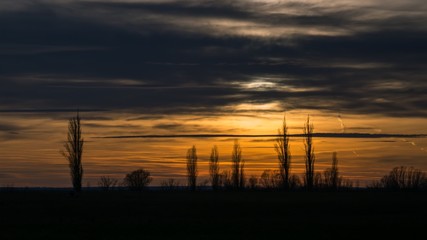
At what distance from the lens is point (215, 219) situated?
1933 inches

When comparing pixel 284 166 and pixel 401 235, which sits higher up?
pixel 284 166

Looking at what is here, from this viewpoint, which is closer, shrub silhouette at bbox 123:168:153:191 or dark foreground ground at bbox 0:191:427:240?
dark foreground ground at bbox 0:191:427:240

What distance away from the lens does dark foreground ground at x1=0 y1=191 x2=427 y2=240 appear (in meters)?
38.3

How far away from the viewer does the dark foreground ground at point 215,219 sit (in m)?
38.3

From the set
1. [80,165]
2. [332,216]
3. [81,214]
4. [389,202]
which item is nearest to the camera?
[332,216]

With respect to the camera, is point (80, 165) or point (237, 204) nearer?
point (237, 204)

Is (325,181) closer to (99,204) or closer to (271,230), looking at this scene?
(99,204)

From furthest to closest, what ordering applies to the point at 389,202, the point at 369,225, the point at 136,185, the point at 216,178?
the point at 136,185 → the point at 216,178 → the point at 389,202 → the point at 369,225

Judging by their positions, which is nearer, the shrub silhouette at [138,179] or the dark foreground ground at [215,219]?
the dark foreground ground at [215,219]

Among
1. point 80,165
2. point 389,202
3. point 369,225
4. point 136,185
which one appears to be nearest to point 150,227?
point 369,225

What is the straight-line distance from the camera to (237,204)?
210ft

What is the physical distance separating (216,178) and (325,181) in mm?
23238

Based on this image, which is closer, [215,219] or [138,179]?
[215,219]

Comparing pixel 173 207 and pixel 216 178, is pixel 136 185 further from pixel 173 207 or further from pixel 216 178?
pixel 173 207
